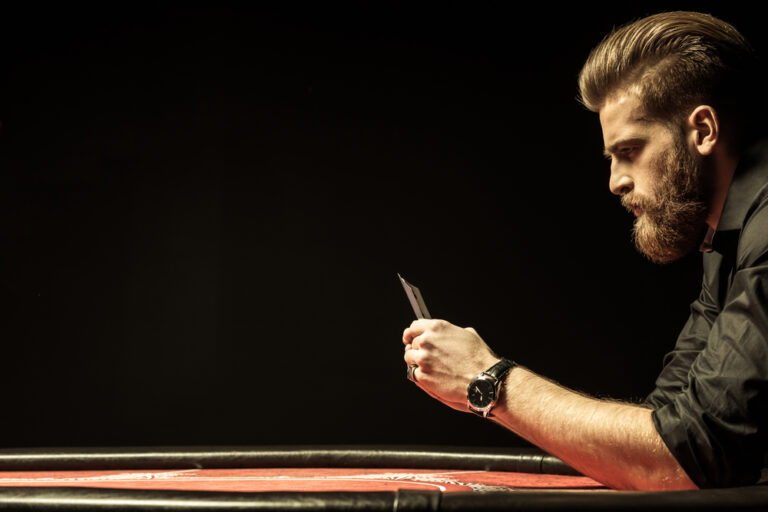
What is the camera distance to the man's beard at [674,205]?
1.21 m

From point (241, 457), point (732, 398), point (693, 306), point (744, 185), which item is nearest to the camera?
point (732, 398)

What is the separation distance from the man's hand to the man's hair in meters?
0.50

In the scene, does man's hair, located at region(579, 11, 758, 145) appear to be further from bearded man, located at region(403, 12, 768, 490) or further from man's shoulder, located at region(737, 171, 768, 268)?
man's shoulder, located at region(737, 171, 768, 268)

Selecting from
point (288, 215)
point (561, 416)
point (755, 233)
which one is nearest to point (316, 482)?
point (561, 416)

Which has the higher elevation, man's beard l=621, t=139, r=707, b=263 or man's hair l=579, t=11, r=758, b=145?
man's hair l=579, t=11, r=758, b=145

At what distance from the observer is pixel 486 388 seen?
1086 mm

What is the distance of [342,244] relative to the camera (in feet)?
8.62

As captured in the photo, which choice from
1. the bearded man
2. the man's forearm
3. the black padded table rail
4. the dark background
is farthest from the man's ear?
the dark background

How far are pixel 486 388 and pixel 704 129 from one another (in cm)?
57

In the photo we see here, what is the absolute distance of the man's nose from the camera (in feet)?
4.21

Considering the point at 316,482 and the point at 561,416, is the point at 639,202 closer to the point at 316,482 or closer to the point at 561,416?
the point at 561,416

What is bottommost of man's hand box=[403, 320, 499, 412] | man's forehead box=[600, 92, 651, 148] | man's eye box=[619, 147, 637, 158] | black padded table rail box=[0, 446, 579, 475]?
black padded table rail box=[0, 446, 579, 475]

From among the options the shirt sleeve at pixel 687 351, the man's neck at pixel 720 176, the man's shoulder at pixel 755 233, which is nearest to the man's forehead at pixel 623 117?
the man's neck at pixel 720 176

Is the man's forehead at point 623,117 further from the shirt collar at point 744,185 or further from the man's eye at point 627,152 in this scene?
the shirt collar at point 744,185
